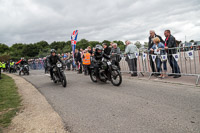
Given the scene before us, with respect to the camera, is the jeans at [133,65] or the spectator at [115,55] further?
the spectator at [115,55]

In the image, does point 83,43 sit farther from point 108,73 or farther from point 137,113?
point 137,113

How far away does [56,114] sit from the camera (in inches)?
168

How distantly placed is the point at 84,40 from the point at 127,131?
113 m

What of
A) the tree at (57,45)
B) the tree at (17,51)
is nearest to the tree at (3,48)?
the tree at (17,51)

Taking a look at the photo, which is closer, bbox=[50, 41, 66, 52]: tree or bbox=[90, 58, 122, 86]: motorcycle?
bbox=[90, 58, 122, 86]: motorcycle

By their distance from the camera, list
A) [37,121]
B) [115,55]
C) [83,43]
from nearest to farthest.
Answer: [37,121] < [115,55] < [83,43]

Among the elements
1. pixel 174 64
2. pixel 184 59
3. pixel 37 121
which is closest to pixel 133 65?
pixel 174 64

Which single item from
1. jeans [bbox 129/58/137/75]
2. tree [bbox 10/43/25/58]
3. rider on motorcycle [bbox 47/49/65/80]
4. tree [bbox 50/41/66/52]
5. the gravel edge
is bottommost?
the gravel edge

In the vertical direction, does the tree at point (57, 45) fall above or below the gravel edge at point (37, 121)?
above

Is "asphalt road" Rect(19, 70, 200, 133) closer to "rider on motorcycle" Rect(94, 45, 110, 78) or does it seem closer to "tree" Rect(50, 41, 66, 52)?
"rider on motorcycle" Rect(94, 45, 110, 78)

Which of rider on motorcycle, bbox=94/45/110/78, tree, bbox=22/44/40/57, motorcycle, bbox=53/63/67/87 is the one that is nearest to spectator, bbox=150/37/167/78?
rider on motorcycle, bbox=94/45/110/78

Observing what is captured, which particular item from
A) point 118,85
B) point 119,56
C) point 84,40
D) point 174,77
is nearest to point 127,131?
point 118,85

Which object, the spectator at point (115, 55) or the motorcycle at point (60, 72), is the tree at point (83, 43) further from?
the motorcycle at point (60, 72)

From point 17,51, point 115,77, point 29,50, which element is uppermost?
point 29,50
